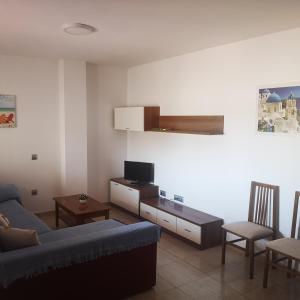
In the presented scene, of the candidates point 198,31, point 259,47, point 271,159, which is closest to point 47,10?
point 198,31

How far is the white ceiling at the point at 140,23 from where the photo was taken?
259 cm

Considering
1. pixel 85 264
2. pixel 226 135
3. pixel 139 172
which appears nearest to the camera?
pixel 85 264

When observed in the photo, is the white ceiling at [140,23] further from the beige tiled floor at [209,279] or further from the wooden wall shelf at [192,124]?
the beige tiled floor at [209,279]

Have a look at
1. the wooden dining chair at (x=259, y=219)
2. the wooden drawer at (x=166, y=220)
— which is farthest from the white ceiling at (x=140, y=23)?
the wooden drawer at (x=166, y=220)

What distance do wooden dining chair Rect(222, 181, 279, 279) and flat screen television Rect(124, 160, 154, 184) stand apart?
6.53ft

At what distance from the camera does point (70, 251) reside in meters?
2.53

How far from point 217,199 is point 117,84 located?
9.38 feet

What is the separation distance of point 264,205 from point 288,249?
71 cm

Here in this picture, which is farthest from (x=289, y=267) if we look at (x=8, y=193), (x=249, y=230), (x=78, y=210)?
(x=8, y=193)

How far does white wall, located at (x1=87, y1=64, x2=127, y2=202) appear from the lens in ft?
18.3

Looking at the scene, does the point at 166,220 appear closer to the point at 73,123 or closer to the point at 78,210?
the point at 78,210

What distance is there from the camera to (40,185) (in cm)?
521

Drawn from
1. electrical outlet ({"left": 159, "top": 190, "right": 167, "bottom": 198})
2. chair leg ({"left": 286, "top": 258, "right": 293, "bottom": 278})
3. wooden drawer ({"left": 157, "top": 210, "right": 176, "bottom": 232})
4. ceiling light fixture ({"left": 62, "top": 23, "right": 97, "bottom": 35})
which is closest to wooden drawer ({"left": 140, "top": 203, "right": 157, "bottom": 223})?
wooden drawer ({"left": 157, "top": 210, "right": 176, "bottom": 232})

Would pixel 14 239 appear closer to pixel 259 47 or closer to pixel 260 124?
pixel 260 124
